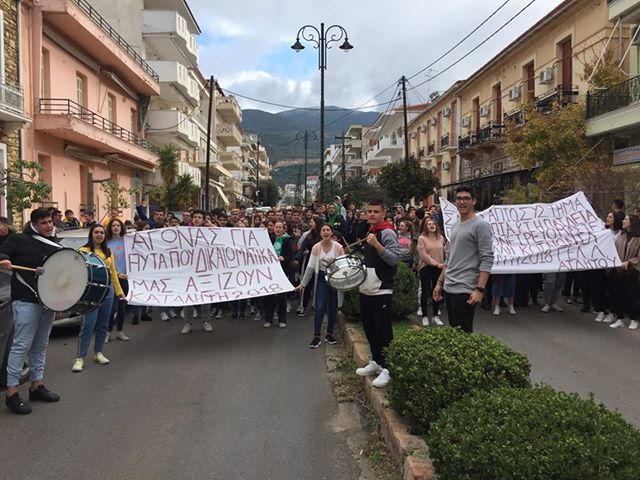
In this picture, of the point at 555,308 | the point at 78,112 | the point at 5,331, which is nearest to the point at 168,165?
the point at 78,112

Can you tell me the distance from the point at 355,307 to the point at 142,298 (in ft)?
10.3

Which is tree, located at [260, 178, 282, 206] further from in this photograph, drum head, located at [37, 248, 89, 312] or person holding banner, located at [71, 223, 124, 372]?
drum head, located at [37, 248, 89, 312]

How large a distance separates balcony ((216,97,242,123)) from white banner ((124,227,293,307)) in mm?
59212

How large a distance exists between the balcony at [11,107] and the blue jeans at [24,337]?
44.0 ft

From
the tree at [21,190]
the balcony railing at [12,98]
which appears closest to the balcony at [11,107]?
the balcony railing at [12,98]

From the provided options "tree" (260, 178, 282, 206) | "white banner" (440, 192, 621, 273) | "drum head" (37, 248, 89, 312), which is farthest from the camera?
"tree" (260, 178, 282, 206)

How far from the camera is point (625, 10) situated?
17984 mm

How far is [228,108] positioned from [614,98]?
53422 mm

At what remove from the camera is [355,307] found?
9133mm

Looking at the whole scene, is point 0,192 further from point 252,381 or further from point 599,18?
point 599,18

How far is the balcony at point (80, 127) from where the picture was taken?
20.0 m

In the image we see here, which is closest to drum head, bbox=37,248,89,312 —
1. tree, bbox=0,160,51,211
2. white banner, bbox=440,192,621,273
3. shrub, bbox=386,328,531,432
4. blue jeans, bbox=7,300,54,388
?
blue jeans, bbox=7,300,54,388

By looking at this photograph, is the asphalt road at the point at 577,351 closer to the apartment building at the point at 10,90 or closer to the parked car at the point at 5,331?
the parked car at the point at 5,331

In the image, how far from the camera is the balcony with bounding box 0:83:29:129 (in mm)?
17219
